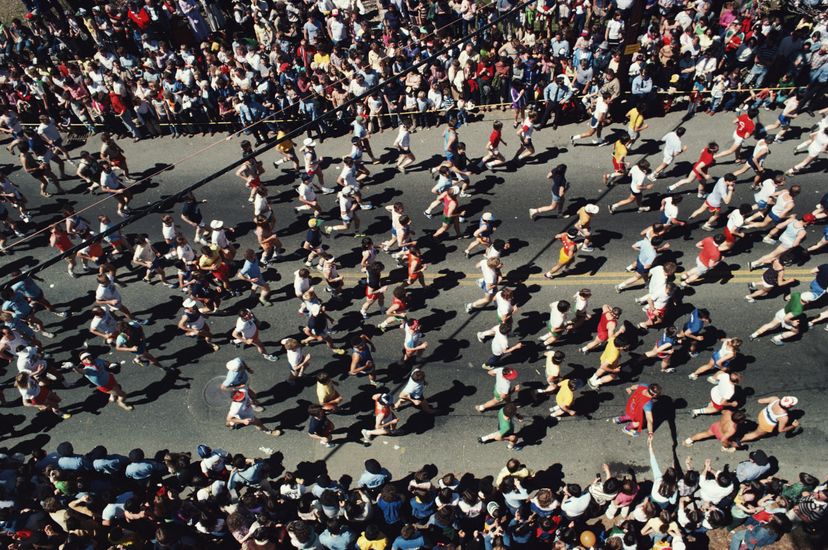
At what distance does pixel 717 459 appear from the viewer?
1008 cm

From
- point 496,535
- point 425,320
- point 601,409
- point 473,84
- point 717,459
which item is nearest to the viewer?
point 496,535

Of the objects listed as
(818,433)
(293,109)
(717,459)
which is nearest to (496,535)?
(717,459)

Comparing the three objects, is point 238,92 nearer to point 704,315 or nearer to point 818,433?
point 704,315

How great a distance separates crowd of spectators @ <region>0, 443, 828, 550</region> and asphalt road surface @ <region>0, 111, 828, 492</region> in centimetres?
96

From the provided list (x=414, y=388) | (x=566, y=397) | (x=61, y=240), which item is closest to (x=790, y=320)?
(x=566, y=397)

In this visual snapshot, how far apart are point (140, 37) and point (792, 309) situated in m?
20.0

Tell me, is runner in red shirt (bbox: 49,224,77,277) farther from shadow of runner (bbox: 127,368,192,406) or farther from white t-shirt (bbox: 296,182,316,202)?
white t-shirt (bbox: 296,182,316,202)

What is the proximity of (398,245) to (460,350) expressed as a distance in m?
3.03

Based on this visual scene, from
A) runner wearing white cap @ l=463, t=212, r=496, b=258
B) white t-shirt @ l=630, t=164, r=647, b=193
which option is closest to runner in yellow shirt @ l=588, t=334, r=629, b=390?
runner wearing white cap @ l=463, t=212, r=496, b=258

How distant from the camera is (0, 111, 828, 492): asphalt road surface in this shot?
34.9 ft

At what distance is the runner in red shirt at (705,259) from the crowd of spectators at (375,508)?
3729 millimetres

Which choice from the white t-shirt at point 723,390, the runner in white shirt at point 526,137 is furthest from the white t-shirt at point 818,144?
the white t-shirt at point 723,390

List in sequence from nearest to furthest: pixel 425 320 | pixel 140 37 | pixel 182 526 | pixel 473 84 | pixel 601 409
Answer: pixel 182 526, pixel 601 409, pixel 425 320, pixel 473 84, pixel 140 37

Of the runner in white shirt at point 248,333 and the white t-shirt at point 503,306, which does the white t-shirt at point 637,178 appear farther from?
the runner in white shirt at point 248,333
